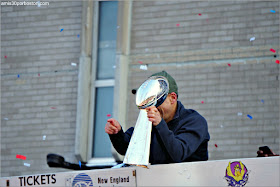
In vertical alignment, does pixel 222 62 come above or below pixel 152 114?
above

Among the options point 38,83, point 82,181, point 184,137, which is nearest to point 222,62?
point 38,83

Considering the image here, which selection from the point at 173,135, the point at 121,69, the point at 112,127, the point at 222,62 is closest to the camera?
the point at 173,135

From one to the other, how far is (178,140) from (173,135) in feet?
0.30

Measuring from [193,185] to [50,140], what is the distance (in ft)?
18.8

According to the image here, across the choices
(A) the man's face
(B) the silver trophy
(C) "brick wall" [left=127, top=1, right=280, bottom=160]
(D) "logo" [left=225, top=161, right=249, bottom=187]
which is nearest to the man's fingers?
(A) the man's face

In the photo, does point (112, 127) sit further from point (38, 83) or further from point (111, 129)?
point (38, 83)

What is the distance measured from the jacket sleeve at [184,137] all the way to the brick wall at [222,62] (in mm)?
4138

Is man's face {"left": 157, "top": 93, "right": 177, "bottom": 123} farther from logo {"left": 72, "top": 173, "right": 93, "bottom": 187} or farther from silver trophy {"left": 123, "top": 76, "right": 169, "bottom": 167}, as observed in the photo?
logo {"left": 72, "top": 173, "right": 93, "bottom": 187}

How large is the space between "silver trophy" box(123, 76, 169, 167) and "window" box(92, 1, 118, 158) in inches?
214

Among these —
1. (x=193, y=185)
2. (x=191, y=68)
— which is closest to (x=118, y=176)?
(x=193, y=185)

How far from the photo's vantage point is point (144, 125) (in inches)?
105

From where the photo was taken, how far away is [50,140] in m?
8.19

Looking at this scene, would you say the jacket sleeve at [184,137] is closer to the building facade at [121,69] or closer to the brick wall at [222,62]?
the brick wall at [222,62]

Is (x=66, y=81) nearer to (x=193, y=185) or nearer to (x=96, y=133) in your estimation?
(x=96, y=133)
